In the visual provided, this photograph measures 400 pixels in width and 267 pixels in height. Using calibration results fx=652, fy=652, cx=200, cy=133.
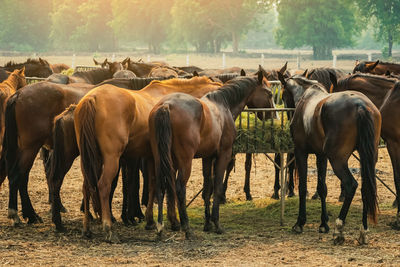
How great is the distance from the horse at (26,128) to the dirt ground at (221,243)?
1.43ft

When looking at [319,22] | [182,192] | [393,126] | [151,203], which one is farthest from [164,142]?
[319,22]

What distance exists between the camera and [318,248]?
7645 mm

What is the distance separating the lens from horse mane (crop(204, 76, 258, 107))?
29.8ft

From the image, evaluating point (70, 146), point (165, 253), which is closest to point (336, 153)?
point (165, 253)

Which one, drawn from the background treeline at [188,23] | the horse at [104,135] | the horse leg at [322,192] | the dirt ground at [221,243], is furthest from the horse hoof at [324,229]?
the background treeline at [188,23]

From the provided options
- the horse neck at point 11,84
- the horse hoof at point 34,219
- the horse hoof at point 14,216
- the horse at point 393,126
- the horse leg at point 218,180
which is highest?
the horse neck at point 11,84

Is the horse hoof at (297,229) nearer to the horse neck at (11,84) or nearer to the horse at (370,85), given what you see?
the horse at (370,85)

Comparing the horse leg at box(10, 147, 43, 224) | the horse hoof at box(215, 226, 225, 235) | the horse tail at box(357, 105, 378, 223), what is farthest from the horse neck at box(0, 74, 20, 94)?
the horse tail at box(357, 105, 378, 223)

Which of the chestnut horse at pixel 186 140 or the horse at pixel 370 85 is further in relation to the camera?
the horse at pixel 370 85

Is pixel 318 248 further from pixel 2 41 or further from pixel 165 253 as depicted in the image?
pixel 2 41

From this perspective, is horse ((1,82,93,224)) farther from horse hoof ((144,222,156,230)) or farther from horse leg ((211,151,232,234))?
horse leg ((211,151,232,234))

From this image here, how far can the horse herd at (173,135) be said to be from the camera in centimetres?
779

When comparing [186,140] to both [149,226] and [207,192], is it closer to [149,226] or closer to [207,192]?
[207,192]

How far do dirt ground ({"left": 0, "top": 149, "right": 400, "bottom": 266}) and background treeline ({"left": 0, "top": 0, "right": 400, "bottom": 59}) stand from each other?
48828mm
